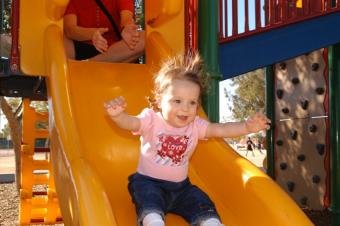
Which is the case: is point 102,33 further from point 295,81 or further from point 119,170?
point 295,81

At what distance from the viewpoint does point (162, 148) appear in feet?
7.92

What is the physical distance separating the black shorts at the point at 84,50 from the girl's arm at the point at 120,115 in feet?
5.13

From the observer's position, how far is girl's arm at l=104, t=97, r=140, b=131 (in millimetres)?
2135

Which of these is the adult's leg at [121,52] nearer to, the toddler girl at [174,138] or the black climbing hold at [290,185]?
the toddler girl at [174,138]

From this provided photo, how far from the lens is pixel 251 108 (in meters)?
31.2

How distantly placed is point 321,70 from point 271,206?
426 cm

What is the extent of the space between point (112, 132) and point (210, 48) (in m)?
1.03

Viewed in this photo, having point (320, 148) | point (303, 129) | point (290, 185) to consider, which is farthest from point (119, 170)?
point (290, 185)

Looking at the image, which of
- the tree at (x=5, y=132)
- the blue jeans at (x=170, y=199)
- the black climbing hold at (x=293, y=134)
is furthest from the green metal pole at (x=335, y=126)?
the tree at (x=5, y=132)

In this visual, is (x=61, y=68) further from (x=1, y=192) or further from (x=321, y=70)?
(x=1, y=192)

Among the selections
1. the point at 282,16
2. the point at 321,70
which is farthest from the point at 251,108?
the point at 282,16

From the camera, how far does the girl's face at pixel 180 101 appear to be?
2318mm

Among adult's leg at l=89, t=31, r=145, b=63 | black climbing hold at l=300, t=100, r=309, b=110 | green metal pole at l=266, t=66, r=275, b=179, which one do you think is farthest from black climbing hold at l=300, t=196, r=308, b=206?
adult's leg at l=89, t=31, r=145, b=63

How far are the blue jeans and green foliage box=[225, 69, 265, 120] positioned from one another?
86.1 feet
